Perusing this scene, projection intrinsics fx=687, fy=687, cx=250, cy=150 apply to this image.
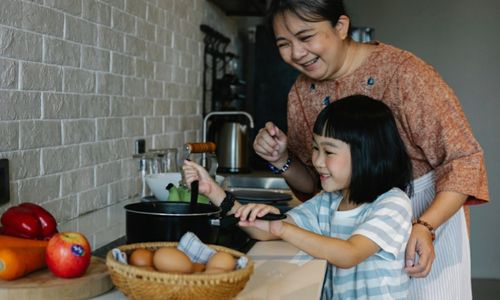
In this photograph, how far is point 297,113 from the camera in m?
2.01

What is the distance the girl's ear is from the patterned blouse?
4.3 inches

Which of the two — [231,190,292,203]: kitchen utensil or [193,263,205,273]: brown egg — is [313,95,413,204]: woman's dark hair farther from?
[231,190,292,203]: kitchen utensil

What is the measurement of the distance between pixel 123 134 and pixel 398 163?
3.52ft

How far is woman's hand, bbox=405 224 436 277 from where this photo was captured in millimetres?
1588

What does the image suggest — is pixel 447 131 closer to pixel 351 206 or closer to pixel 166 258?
pixel 351 206

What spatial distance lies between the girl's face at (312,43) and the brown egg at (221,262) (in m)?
0.73

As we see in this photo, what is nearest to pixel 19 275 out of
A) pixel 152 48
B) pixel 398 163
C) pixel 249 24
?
pixel 398 163

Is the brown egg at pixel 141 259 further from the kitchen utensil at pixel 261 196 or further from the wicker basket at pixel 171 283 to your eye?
the kitchen utensil at pixel 261 196

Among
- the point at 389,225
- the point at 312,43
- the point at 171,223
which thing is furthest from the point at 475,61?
the point at 171,223

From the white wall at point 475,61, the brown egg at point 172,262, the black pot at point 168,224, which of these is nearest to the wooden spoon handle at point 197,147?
the black pot at point 168,224

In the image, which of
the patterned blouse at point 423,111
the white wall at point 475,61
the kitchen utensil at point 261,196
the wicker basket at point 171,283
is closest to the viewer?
the wicker basket at point 171,283

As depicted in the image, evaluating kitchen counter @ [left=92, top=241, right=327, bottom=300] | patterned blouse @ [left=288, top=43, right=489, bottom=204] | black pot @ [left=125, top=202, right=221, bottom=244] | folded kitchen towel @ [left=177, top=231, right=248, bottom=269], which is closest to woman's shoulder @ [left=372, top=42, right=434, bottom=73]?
patterned blouse @ [left=288, top=43, right=489, bottom=204]

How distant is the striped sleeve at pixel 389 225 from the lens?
58.5 inches

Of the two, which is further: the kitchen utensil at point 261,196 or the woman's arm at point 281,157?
the kitchen utensil at point 261,196
